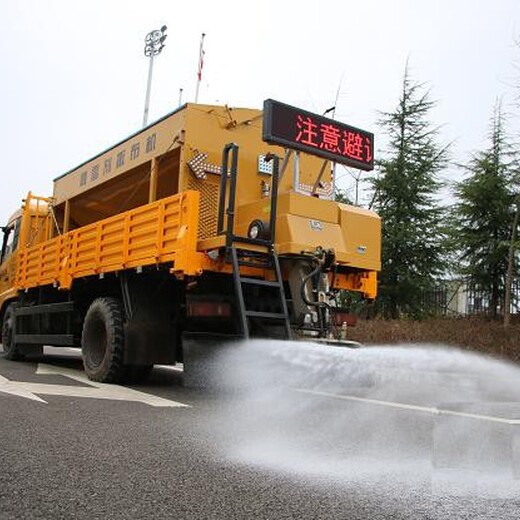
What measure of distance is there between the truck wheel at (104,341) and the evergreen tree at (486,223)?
1157cm

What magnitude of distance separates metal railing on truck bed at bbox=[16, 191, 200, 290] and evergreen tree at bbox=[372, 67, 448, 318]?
1112 centimetres

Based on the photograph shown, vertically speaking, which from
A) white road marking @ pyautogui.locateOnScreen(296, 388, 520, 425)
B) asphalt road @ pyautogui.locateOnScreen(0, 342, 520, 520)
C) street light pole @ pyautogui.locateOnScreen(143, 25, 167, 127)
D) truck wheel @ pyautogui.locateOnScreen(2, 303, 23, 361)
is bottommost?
asphalt road @ pyautogui.locateOnScreen(0, 342, 520, 520)

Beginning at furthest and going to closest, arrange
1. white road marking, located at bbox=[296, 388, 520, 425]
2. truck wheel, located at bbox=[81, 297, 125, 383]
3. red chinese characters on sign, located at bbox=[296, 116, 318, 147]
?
truck wheel, located at bbox=[81, 297, 125, 383]
red chinese characters on sign, located at bbox=[296, 116, 318, 147]
white road marking, located at bbox=[296, 388, 520, 425]

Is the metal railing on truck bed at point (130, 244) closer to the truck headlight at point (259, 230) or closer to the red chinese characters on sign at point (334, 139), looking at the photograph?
the truck headlight at point (259, 230)

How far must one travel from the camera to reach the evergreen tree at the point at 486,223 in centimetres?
1675

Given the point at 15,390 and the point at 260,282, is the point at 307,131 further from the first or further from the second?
the point at 15,390

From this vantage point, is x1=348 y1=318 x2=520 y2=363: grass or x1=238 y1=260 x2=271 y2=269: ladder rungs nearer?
x1=238 y1=260 x2=271 y2=269: ladder rungs

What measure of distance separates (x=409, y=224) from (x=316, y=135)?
12.4 metres

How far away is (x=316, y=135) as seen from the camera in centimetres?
725

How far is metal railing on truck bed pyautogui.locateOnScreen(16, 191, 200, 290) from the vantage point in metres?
6.67

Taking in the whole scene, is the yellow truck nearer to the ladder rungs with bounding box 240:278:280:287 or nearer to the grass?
the ladder rungs with bounding box 240:278:280:287

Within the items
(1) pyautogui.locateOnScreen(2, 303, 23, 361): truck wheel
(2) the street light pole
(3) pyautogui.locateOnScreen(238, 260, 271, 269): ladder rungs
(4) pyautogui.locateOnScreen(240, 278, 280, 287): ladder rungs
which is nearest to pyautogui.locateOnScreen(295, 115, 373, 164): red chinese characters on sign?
(3) pyautogui.locateOnScreen(238, 260, 271, 269): ladder rungs

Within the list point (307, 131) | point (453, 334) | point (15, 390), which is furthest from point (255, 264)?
point (453, 334)

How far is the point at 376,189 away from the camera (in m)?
19.7
